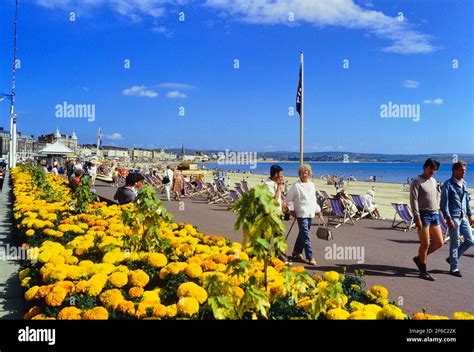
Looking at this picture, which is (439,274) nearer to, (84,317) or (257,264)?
(257,264)

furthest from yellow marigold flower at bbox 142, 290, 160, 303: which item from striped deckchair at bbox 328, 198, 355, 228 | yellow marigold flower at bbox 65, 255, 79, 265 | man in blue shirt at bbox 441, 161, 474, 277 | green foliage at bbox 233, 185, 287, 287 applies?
striped deckchair at bbox 328, 198, 355, 228

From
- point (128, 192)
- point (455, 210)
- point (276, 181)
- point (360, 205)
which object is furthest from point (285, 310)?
point (360, 205)

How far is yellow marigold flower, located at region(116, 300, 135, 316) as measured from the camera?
3.33 metres

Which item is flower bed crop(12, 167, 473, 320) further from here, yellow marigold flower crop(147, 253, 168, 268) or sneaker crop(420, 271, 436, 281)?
sneaker crop(420, 271, 436, 281)

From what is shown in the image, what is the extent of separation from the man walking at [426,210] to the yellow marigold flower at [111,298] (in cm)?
401

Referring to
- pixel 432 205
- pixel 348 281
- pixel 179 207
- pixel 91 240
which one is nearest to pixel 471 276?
pixel 432 205

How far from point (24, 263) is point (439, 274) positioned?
17.7 feet

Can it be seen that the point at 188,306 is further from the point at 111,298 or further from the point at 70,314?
the point at 70,314

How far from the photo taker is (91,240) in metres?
5.41

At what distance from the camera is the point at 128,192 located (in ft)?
24.2

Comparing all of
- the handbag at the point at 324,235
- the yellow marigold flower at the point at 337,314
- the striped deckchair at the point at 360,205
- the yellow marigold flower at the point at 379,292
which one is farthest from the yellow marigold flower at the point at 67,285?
the striped deckchair at the point at 360,205

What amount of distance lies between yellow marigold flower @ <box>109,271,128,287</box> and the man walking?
383cm

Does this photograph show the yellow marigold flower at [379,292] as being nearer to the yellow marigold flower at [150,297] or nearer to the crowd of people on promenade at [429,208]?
the yellow marigold flower at [150,297]

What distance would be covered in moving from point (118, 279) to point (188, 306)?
0.96 meters
